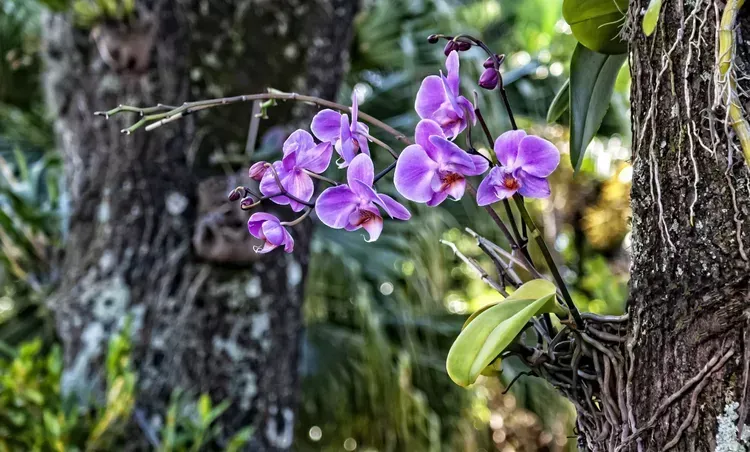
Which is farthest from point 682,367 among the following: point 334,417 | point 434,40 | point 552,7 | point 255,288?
point 334,417

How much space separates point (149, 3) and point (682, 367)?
0.81 m

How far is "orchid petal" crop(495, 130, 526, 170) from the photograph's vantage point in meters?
0.26

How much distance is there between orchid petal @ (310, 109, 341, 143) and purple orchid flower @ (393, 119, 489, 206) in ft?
0.16

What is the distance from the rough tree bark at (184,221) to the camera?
82 centimetres

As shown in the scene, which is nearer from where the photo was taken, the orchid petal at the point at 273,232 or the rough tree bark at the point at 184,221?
the orchid petal at the point at 273,232

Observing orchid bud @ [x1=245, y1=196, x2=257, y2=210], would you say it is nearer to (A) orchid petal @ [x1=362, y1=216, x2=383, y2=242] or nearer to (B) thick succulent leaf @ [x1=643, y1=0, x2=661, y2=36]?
(A) orchid petal @ [x1=362, y1=216, x2=383, y2=242]

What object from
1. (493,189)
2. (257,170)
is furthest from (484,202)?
(257,170)

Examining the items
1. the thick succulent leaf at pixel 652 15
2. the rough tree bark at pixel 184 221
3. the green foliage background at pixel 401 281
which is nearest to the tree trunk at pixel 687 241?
the thick succulent leaf at pixel 652 15

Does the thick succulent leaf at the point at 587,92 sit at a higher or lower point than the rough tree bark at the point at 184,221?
higher

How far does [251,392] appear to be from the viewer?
0.83 metres

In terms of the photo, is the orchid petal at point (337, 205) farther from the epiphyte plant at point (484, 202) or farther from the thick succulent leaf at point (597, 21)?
the thick succulent leaf at point (597, 21)

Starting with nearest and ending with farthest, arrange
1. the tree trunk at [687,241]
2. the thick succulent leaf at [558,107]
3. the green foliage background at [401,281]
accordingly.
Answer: the tree trunk at [687,241], the thick succulent leaf at [558,107], the green foliage background at [401,281]

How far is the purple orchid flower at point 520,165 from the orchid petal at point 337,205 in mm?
53

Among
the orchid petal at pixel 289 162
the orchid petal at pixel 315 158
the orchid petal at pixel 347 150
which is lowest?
the orchid petal at pixel 289 162
